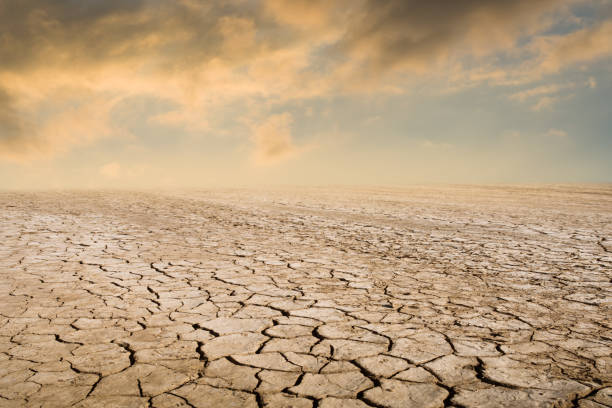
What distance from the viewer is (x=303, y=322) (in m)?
2.51

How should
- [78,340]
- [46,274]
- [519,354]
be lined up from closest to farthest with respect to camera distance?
[519,354], [78,340], [46,274]

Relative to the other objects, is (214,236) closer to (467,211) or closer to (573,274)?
(573,274)

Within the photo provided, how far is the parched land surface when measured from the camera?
5.66 feet

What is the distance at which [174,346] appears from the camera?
2.15 m

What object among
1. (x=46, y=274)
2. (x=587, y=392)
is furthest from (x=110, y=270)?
(x=587, y=392)

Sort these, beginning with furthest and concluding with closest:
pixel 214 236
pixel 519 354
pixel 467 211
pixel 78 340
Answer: pixel 467 211 → pixel 214 236 → pixel 78 340 → pixel 519 354

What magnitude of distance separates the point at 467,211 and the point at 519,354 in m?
7.44

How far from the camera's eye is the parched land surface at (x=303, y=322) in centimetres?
172

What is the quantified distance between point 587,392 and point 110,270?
341 cm

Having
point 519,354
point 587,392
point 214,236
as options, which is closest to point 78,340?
point 519,354

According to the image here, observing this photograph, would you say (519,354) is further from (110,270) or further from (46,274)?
(46,274)

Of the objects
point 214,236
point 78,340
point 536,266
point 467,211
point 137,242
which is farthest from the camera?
point 467,211

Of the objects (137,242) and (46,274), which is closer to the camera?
(46,274)

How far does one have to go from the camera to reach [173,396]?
5.49 ft
